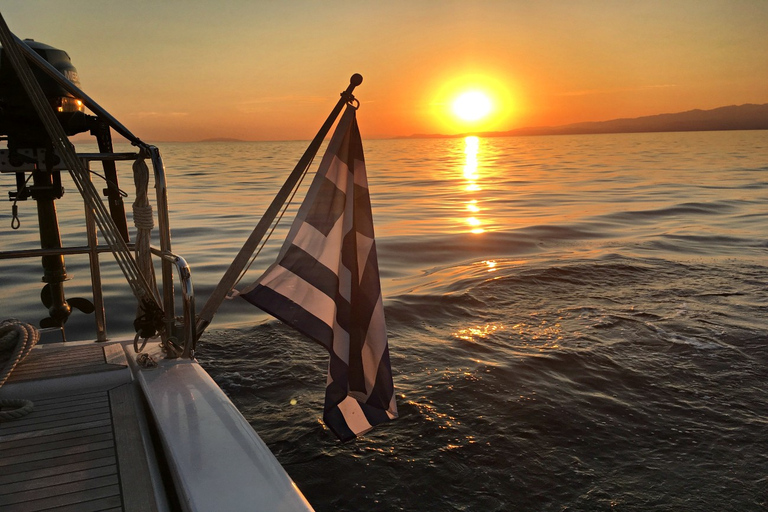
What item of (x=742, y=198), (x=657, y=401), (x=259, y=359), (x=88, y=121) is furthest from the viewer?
(x=742, y=198)

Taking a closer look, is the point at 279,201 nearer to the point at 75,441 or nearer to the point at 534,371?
the point at 75,441

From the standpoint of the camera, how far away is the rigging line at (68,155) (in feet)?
10.5

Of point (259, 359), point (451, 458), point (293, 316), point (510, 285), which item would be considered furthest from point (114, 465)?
point (510, 285)

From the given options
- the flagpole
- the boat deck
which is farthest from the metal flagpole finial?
the boat deck

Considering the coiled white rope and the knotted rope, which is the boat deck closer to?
the coiled white rope

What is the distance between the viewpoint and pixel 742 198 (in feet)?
65.6

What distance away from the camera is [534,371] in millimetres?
5684

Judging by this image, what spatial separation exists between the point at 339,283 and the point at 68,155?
66.9 inches

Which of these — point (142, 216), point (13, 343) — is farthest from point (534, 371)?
point (13, 343)

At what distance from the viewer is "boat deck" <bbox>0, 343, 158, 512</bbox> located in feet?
7.70

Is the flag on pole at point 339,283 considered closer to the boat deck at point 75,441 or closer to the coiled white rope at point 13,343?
the boat deck at point 75,441

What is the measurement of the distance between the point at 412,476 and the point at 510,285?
208 inches

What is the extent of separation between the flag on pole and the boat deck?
93 cm

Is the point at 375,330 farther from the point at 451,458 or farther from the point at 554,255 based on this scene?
the point at 554,255
